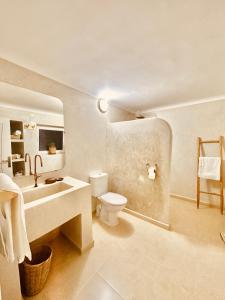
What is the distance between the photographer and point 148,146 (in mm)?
2086

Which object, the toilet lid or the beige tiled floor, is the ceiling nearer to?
the toilet lid

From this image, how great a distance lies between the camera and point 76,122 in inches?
78.3

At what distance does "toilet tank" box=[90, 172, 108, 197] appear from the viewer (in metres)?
2.17

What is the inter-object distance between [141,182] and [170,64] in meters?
1.68

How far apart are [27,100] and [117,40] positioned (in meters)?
1.12

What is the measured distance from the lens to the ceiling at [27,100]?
1.32 metres

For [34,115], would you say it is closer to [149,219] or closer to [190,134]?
[149,219]

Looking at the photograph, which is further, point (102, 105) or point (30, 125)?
point (102, 105)

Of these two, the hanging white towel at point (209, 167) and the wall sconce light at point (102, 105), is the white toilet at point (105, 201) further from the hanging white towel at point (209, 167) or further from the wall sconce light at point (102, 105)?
the hanging white towel at point (209, 167)

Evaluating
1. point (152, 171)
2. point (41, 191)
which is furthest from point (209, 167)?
point (41, 191)

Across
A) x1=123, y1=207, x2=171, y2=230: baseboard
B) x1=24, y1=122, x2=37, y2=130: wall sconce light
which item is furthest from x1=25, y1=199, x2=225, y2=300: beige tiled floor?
x1=24, y1=122, x2=37, y2=130: wall sconce light

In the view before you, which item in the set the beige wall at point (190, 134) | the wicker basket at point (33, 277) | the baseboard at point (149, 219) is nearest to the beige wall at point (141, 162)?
the baseboard at point (149, 219)

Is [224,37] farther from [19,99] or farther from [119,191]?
[119,191]

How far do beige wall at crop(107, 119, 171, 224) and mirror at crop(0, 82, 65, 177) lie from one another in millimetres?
1041
